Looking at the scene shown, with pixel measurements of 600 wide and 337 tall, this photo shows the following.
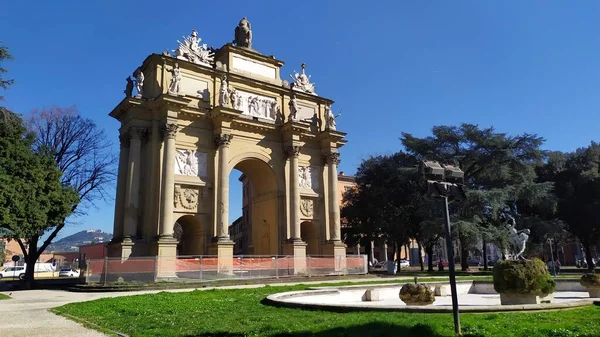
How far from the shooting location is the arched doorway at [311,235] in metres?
35.6

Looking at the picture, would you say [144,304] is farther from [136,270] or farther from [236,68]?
[236,68]

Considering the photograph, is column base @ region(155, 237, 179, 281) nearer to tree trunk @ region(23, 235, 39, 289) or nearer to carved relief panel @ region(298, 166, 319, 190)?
tree trunk @ region(23, 235, 39, 289)

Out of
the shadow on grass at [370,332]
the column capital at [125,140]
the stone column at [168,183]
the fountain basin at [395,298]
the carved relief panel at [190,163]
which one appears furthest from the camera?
the carved relief panel at [190,163]

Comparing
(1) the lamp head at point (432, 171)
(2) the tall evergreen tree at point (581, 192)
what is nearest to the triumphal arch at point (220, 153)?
(1) the lamp head at point (432, 171)

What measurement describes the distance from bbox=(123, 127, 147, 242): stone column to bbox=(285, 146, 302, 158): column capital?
10.5 m

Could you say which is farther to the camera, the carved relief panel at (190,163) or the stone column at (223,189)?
the carved relief panel at (190,163)

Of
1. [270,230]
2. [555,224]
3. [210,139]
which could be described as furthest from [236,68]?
[555,224]

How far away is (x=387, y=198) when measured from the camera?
42.6 metres

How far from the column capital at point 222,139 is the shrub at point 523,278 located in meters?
22.1

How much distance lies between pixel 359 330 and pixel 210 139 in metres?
25.2

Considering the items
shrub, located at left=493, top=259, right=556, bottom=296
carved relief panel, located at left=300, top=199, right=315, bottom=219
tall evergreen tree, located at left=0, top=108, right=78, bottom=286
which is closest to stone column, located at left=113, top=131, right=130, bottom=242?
tall evergreen tree, located at left=0, top=108, right=78, bottom=286

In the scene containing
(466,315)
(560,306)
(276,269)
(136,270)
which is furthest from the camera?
(276,269)

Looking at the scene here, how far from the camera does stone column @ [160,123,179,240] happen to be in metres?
26.9

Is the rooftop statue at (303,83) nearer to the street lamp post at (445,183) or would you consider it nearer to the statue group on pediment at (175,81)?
the statue group on pediment at (175,81)
